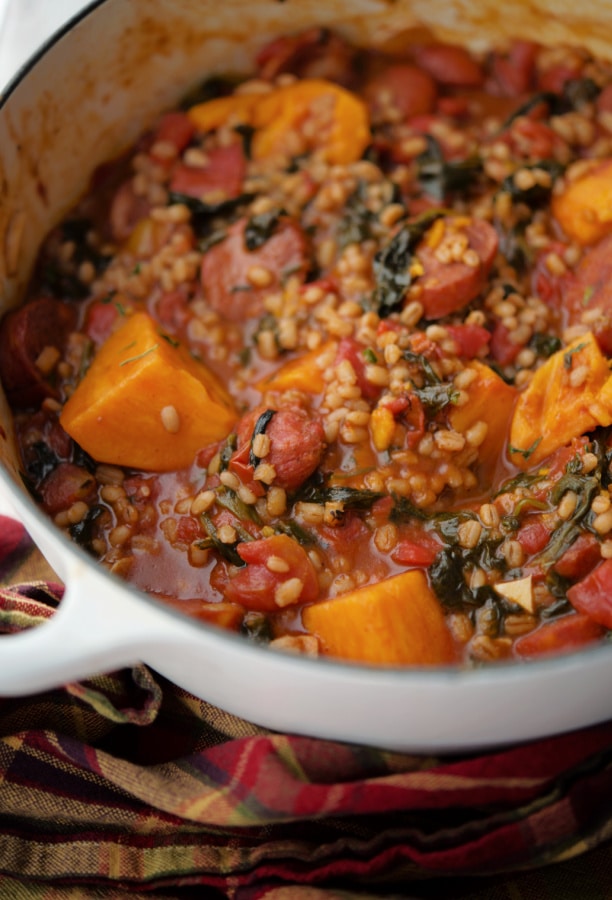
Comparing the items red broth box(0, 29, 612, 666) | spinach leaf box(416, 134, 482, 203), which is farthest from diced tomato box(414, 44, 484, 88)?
spinach leaf box(416, 134, 482, 203)

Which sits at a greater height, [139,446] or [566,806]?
[139,446]

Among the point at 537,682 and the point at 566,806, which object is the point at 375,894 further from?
the point at 537,682

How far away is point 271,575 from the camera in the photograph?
339 centimetres

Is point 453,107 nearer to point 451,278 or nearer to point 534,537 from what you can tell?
point 451,278

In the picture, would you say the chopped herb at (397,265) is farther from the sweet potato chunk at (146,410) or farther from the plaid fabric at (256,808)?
the plaid fabric at (256,808)

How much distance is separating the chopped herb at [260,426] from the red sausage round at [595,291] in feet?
4.25

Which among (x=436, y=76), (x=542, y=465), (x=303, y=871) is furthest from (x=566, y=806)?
(x=436, y=76)

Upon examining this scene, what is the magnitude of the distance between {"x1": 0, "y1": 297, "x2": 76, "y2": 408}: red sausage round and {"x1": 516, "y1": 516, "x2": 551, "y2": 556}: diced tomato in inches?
74.6

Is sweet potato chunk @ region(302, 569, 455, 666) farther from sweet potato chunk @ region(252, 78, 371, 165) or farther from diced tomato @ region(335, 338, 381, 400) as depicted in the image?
sweet potato chunk @ region(252, 78, 371, 165)

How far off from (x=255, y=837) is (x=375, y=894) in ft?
1.41

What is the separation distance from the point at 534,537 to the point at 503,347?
846 millimetres

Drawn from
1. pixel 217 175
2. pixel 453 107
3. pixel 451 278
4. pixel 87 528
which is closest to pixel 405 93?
pixel 453 107

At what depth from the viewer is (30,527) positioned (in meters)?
2.88

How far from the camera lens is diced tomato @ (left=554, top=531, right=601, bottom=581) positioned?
3.36 metres
